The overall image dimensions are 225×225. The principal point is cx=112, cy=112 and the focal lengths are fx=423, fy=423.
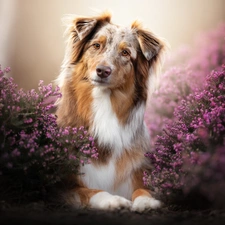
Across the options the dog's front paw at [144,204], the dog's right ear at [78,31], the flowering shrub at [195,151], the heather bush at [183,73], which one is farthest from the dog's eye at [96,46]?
the dog's front paw at [144,204]

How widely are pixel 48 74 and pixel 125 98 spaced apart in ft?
2.56

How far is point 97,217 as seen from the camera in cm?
249

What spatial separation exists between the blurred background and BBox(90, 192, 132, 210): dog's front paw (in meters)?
1.20

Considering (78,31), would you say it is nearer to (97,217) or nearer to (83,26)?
(83,26)

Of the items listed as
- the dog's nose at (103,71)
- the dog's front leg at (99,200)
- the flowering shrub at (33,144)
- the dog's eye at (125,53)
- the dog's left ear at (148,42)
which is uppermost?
the dog's left ear at (148,42)

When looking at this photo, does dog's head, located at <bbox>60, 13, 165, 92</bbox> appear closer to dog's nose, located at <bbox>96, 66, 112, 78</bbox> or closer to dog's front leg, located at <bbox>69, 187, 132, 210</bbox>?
dog's nose, located at <bbox>96, 66, 112, 78</bbox>

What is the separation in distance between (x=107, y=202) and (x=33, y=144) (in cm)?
63

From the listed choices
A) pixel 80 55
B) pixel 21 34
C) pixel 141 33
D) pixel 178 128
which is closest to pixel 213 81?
pixel 178 128

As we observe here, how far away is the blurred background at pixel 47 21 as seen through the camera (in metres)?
3.59

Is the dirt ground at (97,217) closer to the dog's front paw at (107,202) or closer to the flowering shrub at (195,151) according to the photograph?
the dog's front paw at (107,202)

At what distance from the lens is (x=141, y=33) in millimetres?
3508

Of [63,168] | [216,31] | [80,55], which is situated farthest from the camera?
[216,31]

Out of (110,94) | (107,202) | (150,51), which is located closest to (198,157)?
(107,202)

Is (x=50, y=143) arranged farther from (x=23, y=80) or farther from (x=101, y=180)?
(x=23, y=80)
